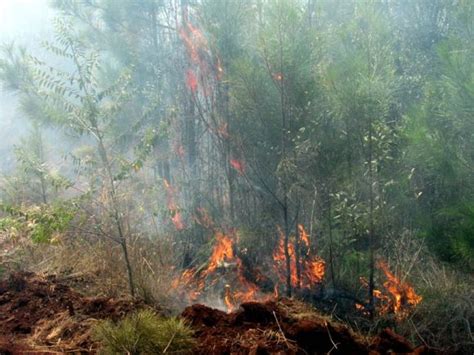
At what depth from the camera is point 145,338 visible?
338cm

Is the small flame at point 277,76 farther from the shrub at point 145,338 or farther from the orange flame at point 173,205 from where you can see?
the shrub at point 145,338

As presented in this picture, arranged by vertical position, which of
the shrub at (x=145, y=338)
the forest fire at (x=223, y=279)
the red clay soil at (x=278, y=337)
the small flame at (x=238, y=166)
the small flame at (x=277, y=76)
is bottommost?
the forest fire at (x=223, y=279)

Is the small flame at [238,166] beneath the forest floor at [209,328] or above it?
above

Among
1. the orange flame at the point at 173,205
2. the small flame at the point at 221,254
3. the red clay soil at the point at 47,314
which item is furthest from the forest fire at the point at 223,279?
the red clay soil at the point at 47,314

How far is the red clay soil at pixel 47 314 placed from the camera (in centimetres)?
404

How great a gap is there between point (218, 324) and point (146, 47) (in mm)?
8643

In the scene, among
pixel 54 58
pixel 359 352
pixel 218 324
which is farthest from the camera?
pixel 54 58

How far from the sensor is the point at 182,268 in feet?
23.4

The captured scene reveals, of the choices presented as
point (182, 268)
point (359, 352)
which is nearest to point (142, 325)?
point (359, 352)

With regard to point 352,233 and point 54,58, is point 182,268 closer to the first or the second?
point 352,233

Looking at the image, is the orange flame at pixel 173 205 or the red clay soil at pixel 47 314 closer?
the red clay soil at pixel 47 314

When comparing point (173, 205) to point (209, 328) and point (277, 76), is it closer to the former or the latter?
point (277, 76)

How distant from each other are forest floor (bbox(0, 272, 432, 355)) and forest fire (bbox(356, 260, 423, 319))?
1207mm

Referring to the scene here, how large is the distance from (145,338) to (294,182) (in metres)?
3.31
